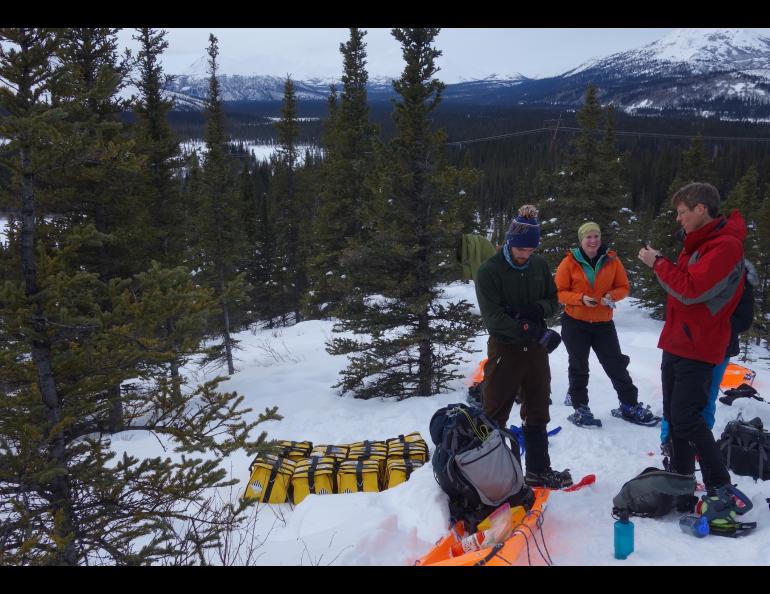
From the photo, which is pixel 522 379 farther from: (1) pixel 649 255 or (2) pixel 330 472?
(2) pixel 330 472

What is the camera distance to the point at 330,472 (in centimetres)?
595

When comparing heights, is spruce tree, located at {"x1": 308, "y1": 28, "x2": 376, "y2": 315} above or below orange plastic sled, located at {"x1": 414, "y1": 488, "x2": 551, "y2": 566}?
above

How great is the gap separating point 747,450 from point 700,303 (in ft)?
5.73

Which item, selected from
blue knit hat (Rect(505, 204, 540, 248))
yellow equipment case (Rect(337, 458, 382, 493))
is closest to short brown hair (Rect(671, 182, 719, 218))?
blue knit hat (Rect(505, 204, 540, 248))

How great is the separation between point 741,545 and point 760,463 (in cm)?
142

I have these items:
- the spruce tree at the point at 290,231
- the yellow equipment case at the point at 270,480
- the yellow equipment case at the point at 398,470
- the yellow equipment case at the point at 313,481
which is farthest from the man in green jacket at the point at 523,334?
the spruce tree at the point at 290,231

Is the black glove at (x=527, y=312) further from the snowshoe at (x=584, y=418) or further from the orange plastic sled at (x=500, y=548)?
the snowshoe at (x=584, y=418)

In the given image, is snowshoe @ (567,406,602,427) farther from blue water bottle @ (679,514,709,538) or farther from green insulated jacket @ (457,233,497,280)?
blue water bottle @ (679,514,709,538)

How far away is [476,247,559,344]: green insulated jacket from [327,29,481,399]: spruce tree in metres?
5.41

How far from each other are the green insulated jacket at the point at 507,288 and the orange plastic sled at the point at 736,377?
4506 millimetres

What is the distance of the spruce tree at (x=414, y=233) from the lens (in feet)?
32.8

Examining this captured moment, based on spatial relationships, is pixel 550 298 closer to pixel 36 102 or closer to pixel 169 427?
pixel 169 427

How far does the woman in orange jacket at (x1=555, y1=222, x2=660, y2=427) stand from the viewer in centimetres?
571

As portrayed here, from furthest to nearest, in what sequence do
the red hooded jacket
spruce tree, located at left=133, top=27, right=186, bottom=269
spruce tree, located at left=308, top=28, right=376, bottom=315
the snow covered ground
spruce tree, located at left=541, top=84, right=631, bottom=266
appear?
spruce tree, located at left=308, top=28, right=376, bottom=315 → spruce tree, located at left=541, top=84, right=631, bottom=266 → spruce tree, located at left=133, top=27, right=186, bottom=269 → the red hooded jacket → the snow covered ground
